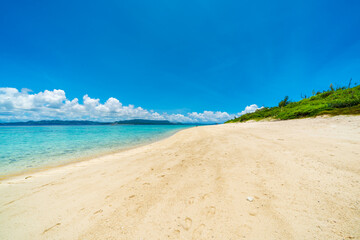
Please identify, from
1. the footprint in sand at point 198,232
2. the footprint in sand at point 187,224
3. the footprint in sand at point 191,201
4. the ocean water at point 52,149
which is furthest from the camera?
the ocean water at point 52,149

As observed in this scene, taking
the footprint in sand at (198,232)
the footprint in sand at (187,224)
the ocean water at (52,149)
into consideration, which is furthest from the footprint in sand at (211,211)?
the ocean water at (52,149)

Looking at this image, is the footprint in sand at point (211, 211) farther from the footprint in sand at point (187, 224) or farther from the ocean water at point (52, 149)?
the ocean water at point (52, 149)

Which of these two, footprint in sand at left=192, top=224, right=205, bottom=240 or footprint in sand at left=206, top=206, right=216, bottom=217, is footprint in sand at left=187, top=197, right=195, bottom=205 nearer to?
footprint in sand at left=206, top=206, right=216, bottom=217

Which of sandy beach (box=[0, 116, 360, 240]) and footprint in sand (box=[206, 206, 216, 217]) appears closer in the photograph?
sandy beach (box=[0, 116, 360, 240])

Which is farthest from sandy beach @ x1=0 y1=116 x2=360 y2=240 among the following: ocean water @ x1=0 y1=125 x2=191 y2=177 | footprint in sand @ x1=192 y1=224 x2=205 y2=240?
ocean water @ x1=0 y1=125 x2=191 y2=177

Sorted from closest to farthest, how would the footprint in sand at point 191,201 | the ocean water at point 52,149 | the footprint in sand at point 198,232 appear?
the footprint in sand at point 198,232, the footprint in sand at point 191,201, the ocean water at point 52,149

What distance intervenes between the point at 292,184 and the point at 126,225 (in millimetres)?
3830

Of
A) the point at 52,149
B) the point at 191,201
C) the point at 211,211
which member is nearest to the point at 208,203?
the point at 211,211

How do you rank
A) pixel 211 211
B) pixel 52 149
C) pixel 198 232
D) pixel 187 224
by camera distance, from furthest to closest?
pixel 52 149 → pixel 211 211 → pixel 187 224 → pixel 198 232

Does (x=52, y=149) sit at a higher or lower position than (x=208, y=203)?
lower

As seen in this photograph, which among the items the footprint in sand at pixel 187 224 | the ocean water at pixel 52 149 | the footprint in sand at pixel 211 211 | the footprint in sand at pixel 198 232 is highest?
the footprint in sand at pixel 211 211

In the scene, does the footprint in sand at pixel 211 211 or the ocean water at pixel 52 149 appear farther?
the ocean water at pixel 52 149

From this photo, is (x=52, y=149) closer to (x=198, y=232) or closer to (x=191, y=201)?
(x=191, y=201)

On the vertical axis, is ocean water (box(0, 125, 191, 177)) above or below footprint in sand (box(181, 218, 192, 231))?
below
